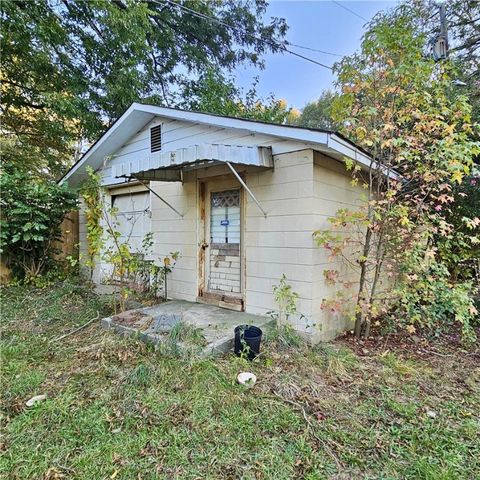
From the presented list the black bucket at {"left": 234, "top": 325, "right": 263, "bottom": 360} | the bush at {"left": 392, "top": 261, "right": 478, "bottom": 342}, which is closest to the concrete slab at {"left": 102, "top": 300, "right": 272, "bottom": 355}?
the black bucket at {"left": 234, "top": 325, "right": 263, "bottom": 360}

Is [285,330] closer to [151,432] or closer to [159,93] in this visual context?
[151,432]

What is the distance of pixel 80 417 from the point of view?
2357 mm

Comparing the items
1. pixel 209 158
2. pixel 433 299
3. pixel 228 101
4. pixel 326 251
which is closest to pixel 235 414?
pixel 326 251

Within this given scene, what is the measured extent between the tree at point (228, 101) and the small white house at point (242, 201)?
562 cm

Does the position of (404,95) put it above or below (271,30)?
below

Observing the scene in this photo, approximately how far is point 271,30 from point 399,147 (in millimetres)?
10110

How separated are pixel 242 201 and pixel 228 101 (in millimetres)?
8133

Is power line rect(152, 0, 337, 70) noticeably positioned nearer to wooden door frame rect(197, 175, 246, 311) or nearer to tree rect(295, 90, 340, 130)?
wooden door frame rect(197, 175, 246, 311)

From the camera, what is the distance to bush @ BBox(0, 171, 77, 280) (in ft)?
20.6

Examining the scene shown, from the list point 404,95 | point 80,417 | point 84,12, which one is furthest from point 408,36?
point 84,12

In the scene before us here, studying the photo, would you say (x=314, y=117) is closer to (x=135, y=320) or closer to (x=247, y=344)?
(x=135, y=320)

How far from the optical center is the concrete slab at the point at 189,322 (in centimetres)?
347

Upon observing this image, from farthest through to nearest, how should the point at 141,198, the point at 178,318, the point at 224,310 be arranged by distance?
the point at 141,198, the point at 224,310, the point at 178,318

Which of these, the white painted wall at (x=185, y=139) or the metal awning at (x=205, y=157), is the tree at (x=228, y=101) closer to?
the white painted wall at (x=185, y=139)
